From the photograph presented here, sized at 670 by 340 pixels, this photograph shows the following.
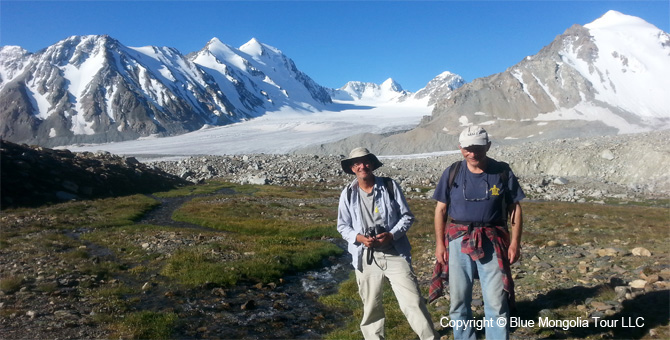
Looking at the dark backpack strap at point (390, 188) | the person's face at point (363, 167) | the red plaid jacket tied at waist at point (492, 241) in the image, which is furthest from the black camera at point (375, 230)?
the red plaid jacket tied at waist at point (492, 241)

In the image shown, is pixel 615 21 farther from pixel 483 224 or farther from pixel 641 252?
pixel 483 224

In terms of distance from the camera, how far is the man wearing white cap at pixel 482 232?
5832 mm

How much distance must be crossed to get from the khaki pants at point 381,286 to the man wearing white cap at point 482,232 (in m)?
0.58

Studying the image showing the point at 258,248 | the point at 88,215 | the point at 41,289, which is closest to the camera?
the point at 41,289

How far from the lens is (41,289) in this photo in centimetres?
1066

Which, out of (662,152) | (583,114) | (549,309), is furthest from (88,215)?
(583,114)

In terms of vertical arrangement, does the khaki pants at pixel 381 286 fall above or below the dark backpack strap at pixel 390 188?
below

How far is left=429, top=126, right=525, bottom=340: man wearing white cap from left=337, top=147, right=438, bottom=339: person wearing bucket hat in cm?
69

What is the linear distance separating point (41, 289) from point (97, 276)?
64.3 inches

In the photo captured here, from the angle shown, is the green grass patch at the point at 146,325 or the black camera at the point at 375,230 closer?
the black camera at the point at 375,230

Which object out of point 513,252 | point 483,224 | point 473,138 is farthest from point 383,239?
point 473,138

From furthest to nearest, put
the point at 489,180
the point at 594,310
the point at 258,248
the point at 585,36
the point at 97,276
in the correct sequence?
the point at 585,36
the point at 258,248
the point at 97,276
the point at 594,310
the point at 489,180

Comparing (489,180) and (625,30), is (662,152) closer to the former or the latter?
(489,180)

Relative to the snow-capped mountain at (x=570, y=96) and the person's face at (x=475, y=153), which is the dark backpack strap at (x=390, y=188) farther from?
the snow-capped mountain at (x=570, y=96)
